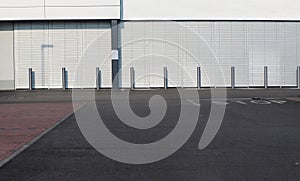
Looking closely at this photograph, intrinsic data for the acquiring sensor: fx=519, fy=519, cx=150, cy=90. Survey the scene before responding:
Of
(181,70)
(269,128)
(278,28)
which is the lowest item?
(269,128)

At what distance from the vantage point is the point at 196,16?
28.4 metres

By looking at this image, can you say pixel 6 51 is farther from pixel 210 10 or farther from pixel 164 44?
pixel 210 10

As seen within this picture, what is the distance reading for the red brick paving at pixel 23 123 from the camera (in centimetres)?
977

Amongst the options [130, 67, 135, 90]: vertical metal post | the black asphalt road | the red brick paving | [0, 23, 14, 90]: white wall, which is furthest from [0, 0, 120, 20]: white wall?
the black asphalt road

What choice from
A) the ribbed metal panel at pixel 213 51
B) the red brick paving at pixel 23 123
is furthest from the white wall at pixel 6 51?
the red brick paving at pixel 23 123

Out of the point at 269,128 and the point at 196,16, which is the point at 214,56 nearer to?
the point at 196,16

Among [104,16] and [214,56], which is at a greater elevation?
[104,16]

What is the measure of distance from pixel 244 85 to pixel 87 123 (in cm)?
1752

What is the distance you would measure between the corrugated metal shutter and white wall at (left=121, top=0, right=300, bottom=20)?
201cm

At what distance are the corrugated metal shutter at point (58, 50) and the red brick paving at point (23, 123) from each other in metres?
10.6

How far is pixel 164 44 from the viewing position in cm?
2888

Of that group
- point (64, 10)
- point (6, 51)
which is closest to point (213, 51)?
point (64, 10)

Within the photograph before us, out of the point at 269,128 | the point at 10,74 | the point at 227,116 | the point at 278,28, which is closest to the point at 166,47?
the point at 278,28

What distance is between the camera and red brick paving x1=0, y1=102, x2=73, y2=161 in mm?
9773
